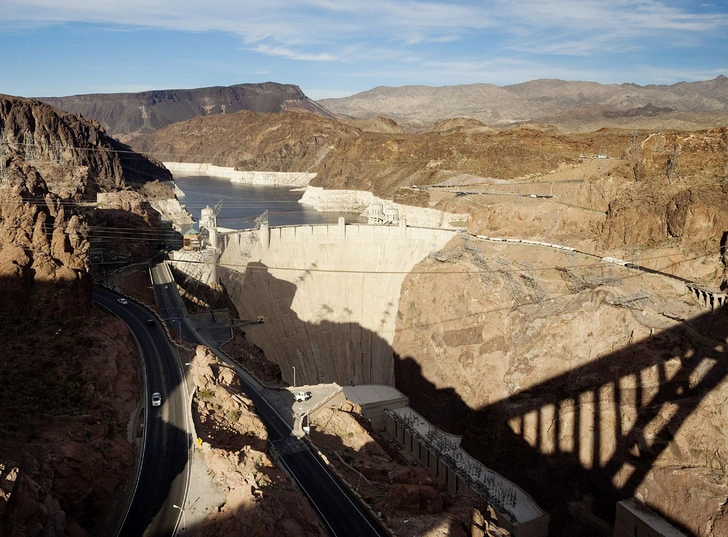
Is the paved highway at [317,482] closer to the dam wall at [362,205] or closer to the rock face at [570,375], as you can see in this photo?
the rock face at [570,375]

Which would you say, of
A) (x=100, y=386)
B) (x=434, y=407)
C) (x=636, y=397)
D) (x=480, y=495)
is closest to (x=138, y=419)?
(x=100, y=386)

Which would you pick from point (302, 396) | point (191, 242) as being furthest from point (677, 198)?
point (191, 242)

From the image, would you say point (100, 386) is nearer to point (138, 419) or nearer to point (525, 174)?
point (138, 419)

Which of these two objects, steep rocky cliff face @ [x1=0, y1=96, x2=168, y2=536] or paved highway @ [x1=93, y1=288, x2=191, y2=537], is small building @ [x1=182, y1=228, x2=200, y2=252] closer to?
steep rocky cliff face @ [x1=0, y1=96, x2=168, y2=536]

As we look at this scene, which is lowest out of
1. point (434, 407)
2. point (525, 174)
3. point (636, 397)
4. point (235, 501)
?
point (434, 407)

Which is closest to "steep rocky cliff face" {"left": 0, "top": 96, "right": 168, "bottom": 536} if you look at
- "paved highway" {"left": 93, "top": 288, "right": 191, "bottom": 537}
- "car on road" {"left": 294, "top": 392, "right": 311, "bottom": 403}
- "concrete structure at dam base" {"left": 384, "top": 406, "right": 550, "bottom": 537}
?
"paved highway" {"left": 93, "top": 288, "right": 191, "bottom": 537}

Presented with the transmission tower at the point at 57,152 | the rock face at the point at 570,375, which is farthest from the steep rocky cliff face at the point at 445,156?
the transmission tower at the point at 57,152
